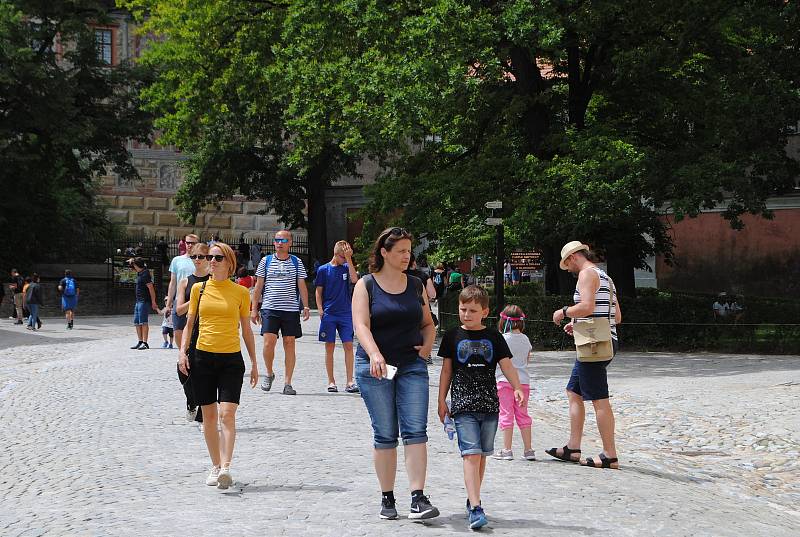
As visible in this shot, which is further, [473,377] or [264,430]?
[264,430]

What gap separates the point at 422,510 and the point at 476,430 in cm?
64

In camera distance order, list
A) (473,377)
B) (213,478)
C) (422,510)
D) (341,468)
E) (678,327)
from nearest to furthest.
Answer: (422,510) → (473,377) → (213,478) → (341,468) → (678,327)

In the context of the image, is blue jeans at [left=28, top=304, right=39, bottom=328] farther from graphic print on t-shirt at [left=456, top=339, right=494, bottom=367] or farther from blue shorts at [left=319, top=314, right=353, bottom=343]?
graphic print on t-shirt at [left=456, top=339, right=494, bottom=367]

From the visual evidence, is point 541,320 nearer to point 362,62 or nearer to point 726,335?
point 726,335

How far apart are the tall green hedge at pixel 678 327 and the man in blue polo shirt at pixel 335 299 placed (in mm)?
10082

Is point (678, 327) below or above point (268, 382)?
above

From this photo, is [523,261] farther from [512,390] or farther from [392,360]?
[392,360]

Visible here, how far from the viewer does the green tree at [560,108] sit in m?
21.5

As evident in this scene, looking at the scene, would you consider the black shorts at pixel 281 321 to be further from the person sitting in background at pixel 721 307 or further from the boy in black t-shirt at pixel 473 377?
the person sitting in background at pixel 721 307

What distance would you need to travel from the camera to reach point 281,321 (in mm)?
14062

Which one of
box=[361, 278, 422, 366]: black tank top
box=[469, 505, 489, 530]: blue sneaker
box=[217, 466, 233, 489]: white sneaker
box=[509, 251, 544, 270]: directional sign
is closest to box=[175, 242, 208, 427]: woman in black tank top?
box=[217, 466, 233, 489]: white sneaker

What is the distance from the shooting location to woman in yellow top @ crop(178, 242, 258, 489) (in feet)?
26.8

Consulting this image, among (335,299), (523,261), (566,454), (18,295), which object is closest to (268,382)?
(335,299)

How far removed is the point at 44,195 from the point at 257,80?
15.6 metres
